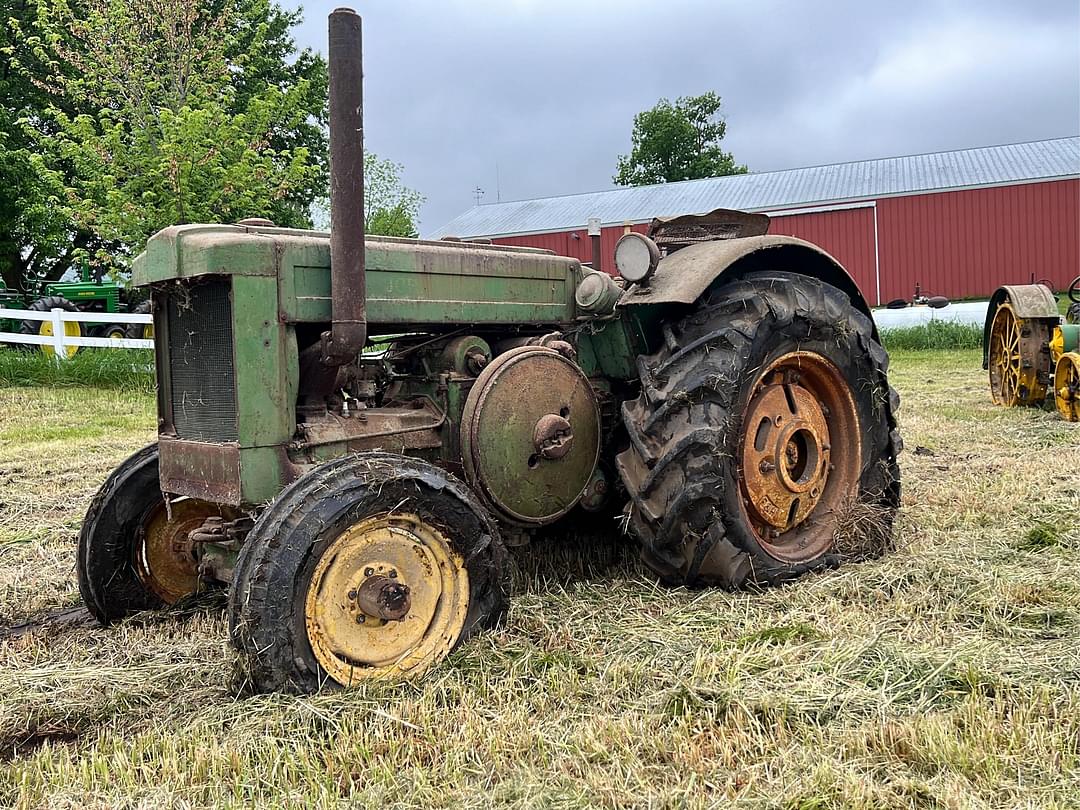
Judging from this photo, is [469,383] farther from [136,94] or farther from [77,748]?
[136,94]

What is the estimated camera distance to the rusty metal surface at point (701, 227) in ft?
14.9

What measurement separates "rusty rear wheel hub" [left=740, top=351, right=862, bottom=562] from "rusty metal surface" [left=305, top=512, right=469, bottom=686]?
1435mm

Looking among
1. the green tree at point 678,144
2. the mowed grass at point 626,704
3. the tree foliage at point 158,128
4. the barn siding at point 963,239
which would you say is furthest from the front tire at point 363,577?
the green tree at point 678,144

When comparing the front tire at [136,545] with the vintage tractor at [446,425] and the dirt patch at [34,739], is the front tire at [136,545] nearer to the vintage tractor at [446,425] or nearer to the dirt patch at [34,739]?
the vintage tractor at [446,425]

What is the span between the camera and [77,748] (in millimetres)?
2752

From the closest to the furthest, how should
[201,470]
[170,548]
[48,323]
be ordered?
[201,470]
[170,548]
[48,323]

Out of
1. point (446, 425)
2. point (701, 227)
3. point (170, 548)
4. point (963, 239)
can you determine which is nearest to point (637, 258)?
point (701, 227)

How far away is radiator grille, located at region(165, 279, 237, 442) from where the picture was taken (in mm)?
3404

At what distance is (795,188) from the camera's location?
28.9m

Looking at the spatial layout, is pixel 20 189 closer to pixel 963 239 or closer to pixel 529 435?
pixel 529 435

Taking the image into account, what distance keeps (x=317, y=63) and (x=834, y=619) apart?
87.3ft

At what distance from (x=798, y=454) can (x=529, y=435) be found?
1332mm

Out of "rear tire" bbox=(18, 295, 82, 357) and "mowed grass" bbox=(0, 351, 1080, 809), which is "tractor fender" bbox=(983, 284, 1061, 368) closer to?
"mowed grass" bbox=(0, 351, 1080, 809)

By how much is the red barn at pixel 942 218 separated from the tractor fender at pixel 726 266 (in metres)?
18.6
